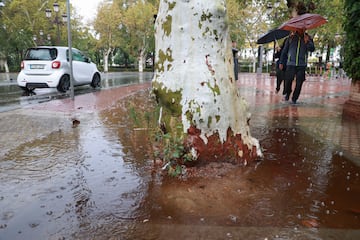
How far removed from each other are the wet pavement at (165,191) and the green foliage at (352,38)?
191cm

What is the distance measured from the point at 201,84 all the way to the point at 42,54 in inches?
409

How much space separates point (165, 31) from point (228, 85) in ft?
3.40

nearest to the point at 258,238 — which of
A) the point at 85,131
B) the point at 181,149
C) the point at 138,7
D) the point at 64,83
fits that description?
the point at 181,149

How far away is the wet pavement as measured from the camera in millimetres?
2447

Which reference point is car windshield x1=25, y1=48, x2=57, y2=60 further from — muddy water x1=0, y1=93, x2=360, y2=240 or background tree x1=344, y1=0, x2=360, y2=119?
background tree x1=344, y1=0, x2=360, y2=119

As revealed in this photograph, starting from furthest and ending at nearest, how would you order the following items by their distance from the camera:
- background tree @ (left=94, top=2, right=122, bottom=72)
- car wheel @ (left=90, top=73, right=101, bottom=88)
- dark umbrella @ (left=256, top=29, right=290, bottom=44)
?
background tree @ (left=94, top=2, right=122, bottom=72)
car wheel @ (left=90, top=73, right=101, bottom=88)
dark umbrella @ (left=256, top=29, right=290, bottom=44)

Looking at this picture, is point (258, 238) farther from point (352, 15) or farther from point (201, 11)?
point (352, 15)

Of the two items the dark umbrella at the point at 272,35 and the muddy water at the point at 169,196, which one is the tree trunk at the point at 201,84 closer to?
the muddy water at the point at 169,196

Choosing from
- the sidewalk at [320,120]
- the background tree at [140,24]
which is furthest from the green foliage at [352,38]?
the background tree at [140,24]

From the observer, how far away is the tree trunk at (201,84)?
144 inches

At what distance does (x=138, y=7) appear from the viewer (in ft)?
138

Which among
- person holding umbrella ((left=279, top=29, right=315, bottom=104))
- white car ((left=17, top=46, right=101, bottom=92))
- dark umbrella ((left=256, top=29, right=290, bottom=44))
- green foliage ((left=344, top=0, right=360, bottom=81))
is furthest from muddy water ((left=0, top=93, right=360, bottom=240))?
dark umbrella ((left=256, top=29, right=290, bottom=44))

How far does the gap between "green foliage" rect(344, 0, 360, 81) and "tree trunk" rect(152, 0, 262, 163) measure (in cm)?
386

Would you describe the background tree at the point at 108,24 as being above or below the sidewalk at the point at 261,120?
above
